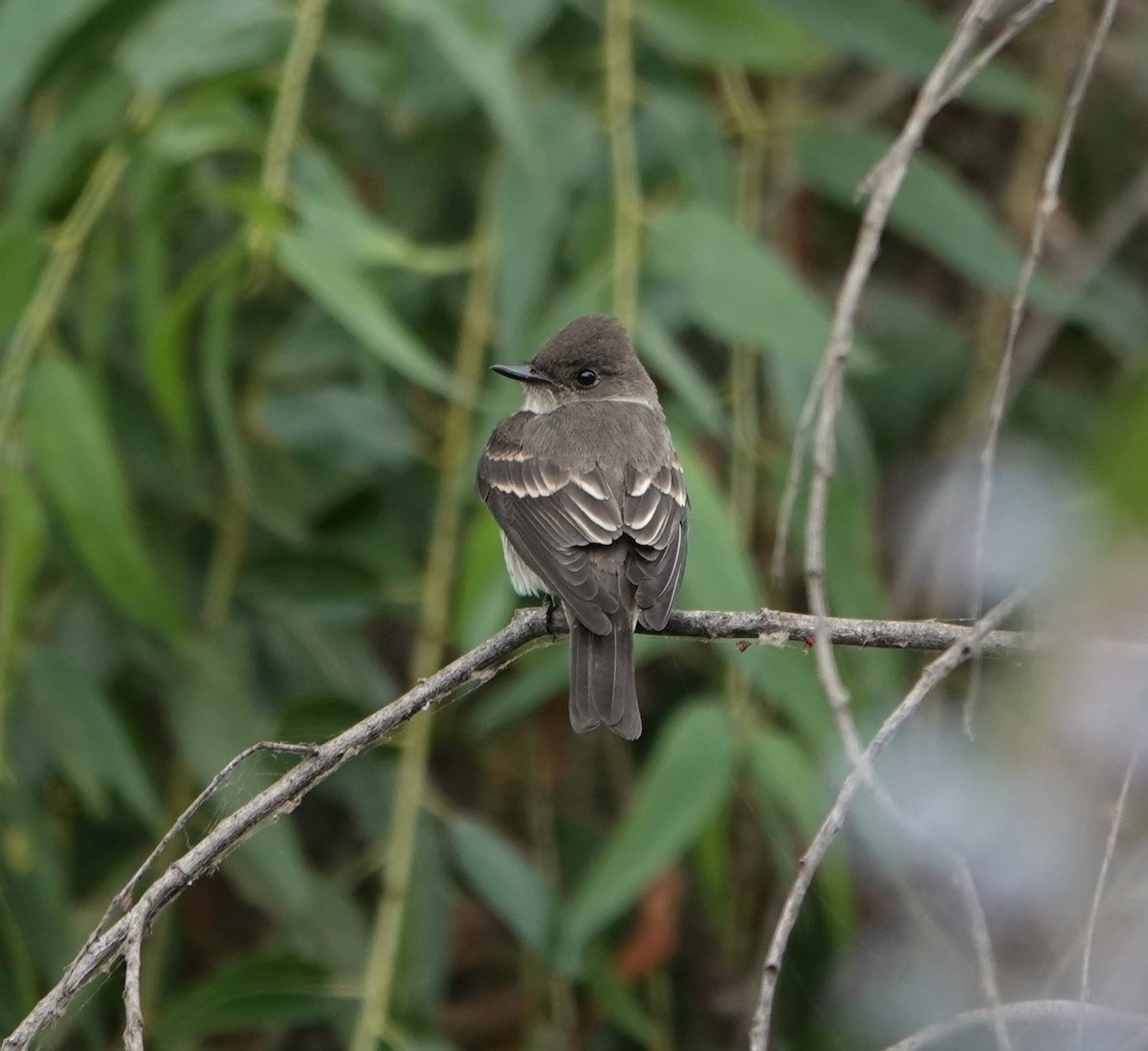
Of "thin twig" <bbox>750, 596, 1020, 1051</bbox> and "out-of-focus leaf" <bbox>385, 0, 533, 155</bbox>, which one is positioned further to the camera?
"out-of-focus leaf" <bbox>385, 0, 533, 155</bbox>

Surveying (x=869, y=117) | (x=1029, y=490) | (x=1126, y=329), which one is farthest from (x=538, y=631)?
(x=869, y=117)

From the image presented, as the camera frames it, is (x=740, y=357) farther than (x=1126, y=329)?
No

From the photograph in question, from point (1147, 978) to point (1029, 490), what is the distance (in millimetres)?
822

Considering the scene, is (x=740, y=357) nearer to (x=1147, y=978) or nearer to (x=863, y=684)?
(x=863, y=684)

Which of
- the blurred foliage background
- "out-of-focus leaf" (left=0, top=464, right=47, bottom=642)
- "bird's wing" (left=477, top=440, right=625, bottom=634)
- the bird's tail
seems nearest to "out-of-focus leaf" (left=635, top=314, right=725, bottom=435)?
the blurred foliage background

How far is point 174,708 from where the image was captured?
426cm

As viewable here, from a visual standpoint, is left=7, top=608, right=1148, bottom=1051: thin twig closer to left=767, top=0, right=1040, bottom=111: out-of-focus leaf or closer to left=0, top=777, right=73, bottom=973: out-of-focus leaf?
left=0, top=777, right=73, bottom=973: out-of-focus leaf

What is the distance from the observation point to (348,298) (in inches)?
139

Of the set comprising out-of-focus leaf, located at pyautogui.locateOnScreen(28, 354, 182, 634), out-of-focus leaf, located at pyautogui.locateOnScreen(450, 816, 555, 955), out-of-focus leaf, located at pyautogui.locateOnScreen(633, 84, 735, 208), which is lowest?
out-of-focus leaf, located at pyautogui.locateOnScreen(450, 816, 555, 955)

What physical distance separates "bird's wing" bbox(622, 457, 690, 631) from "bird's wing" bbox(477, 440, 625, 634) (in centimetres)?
5

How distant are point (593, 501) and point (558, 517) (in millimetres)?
97

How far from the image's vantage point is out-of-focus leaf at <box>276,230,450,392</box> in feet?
11.5

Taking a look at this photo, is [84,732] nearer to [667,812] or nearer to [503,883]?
[503,883]

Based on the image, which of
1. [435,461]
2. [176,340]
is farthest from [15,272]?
[435,461]
